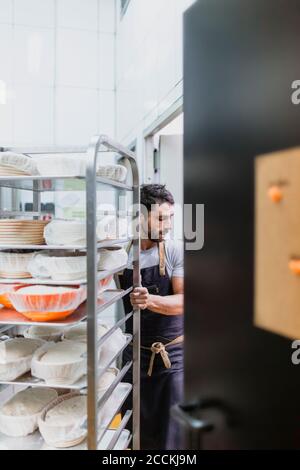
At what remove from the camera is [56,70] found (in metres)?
3.41

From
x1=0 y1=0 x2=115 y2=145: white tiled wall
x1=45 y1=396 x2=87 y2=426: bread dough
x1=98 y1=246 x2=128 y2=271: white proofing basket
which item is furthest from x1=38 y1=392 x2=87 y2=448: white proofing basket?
x1=0 y1=0 x2=115 y2=145: white tiled wall

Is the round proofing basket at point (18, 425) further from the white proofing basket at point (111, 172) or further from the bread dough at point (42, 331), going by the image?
the white proofing basket at point (111, 172)

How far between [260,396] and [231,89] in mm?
470

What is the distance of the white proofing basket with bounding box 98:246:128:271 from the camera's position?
1288mm

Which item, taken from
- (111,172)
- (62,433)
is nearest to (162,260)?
(111,172)

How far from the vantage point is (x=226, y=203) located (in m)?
0.62

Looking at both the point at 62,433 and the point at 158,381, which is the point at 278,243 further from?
the point at 158,381

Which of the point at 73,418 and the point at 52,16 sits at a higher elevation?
the point at 52,16

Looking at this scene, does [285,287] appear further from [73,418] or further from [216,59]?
[73,418]

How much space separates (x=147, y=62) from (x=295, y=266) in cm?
233

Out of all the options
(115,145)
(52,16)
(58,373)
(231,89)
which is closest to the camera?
(231,89)

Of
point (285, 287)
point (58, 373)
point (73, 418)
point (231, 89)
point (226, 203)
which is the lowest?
point (73, 418)

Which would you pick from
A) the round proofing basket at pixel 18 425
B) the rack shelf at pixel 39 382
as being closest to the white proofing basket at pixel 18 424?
the round proofing basket at pixel 18 425

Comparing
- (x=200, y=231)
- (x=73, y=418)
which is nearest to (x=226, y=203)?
(x=200, y=231)
